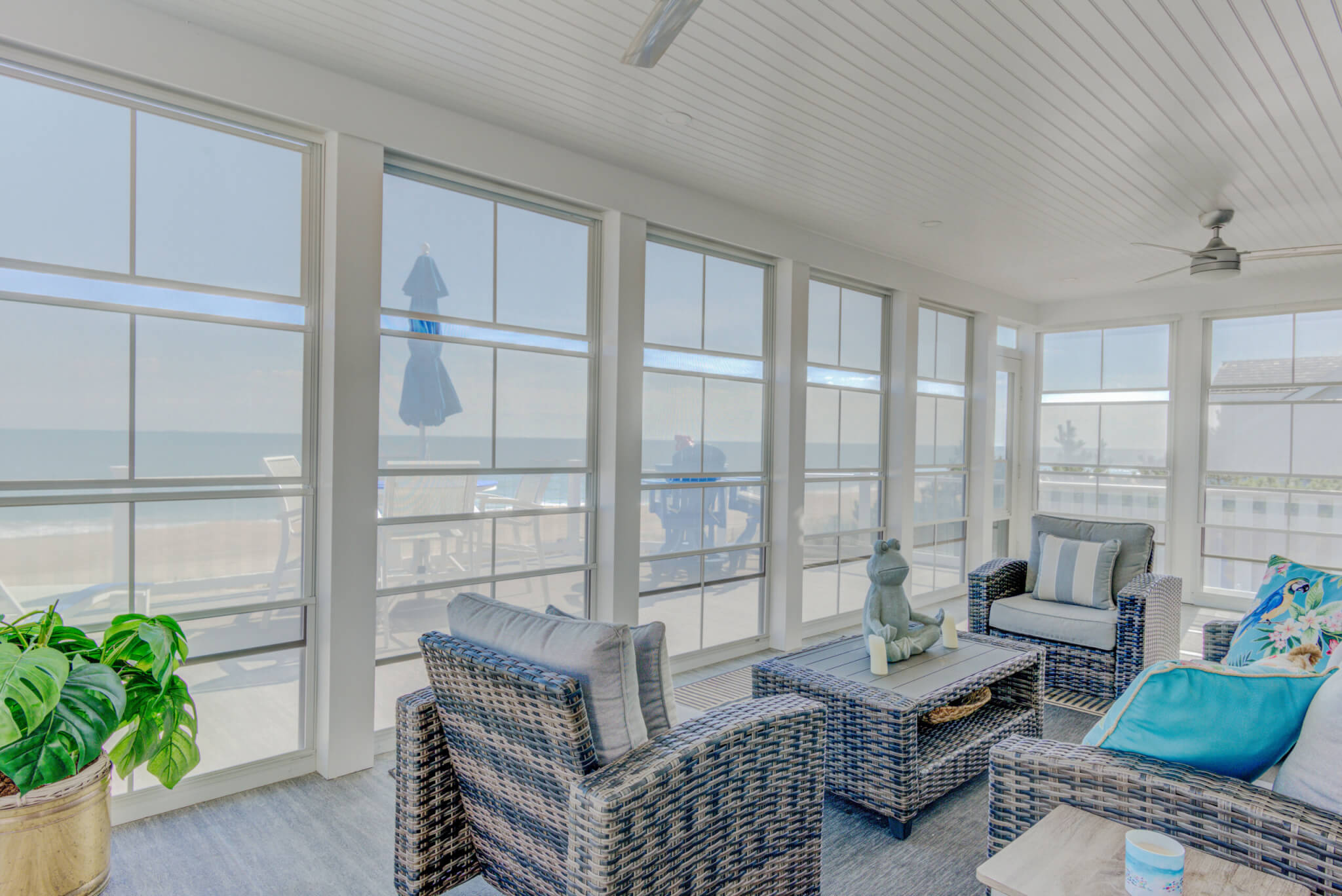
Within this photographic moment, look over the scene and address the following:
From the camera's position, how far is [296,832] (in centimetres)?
253

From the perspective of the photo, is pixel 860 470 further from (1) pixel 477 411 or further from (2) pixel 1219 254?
(1) pixel 477 411

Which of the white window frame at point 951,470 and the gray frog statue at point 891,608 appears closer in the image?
the gray frog statue at point 891,608

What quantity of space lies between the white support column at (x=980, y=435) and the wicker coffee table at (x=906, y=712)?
3569 mm

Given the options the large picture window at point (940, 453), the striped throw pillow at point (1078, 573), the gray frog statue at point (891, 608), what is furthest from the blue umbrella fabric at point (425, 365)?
Result: the large picture window at point (940, 453)

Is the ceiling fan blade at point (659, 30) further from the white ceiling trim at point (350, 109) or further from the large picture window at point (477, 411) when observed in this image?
the large picture window at point (477, 411)

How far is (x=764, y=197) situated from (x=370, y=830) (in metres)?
3.66

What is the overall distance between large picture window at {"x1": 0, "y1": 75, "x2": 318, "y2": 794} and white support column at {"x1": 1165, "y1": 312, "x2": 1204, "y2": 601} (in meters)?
6.87

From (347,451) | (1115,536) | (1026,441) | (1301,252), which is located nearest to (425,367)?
(347,451)

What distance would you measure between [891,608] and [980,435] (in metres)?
4.12

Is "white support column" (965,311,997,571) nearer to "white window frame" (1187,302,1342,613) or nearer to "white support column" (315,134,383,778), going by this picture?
"white window frame" (1187,302,1342,613)

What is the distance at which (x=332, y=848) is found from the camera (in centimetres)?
244

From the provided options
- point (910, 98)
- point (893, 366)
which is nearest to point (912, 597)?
point (893, 366)

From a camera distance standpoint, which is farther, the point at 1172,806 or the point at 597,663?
the point at 597,663

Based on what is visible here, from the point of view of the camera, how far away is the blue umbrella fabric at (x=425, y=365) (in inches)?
128
